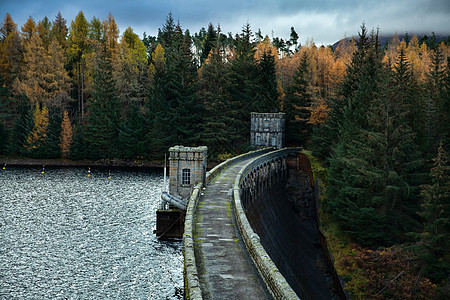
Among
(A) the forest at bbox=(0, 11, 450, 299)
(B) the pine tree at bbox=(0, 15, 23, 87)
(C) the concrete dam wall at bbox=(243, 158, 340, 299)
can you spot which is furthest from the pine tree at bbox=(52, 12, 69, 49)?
(C) the concrete dam wall at bbox=(243, 158, 340, 299)

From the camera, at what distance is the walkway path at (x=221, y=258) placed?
14.3 metres

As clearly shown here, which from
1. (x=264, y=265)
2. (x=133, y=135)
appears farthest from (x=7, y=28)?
(x=264, y=265)

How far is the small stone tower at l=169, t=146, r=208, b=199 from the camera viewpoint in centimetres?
3394

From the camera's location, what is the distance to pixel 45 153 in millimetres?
84750

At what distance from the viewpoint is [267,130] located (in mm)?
70812

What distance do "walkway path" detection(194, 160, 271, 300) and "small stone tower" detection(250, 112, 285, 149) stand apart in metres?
43.4

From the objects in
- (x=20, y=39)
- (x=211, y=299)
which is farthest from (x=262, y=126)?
(x=20, y=39)

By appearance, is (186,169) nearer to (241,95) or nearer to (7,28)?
(241,95)

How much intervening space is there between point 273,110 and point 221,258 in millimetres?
62820

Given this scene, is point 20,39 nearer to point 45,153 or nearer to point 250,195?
point 45,153

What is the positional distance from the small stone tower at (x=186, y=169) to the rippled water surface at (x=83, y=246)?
18.9ft

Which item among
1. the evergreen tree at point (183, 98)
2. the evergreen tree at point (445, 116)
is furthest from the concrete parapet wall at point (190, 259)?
the evergreen tree at point (183, 98)

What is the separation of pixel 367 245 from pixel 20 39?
98486 mm

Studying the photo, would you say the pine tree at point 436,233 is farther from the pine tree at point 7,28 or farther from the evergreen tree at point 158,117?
the pine tree at point 7,28
